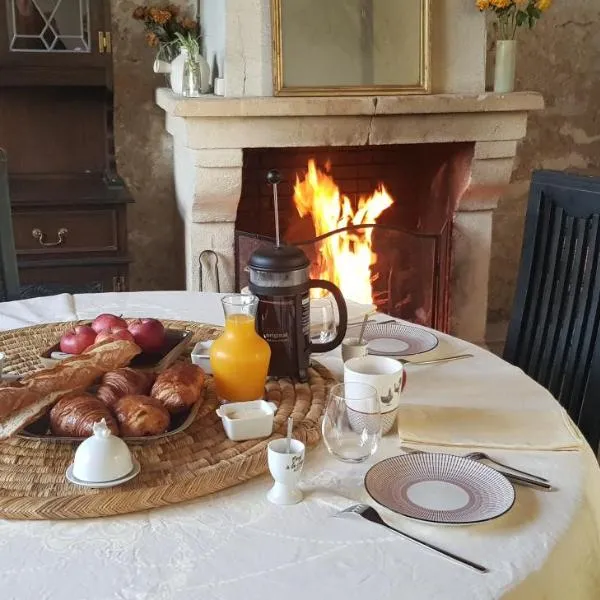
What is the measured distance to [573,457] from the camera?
1.21 m

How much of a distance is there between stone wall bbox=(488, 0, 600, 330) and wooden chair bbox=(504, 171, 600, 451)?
61.5 inches

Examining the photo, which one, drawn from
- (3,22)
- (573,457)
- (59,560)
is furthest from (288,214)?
(59,560)

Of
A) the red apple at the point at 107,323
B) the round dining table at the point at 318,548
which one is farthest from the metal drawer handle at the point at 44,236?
the round dining table at the point at 318,548

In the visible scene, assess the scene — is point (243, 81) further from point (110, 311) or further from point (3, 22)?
point (110, 311)

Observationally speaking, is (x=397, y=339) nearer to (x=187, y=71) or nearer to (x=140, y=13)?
(x=187, y=71)

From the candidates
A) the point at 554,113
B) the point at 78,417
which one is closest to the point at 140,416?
the point at 78,417

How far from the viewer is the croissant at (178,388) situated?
127 centimetres

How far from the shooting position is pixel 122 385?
128 centimetres

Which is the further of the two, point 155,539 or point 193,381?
point 193,381

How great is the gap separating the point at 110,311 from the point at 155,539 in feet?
3.23

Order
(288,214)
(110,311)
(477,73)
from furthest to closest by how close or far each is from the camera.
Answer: (288,214) < (477,73) < (110,311)

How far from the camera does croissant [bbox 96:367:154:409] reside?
1.26 metres

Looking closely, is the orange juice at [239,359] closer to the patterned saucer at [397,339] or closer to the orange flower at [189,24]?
the patterned saucer at [397,339]

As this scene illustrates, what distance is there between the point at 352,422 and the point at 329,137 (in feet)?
5.54
